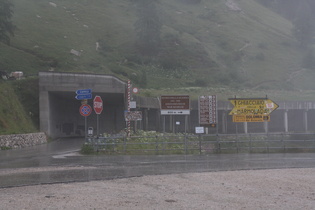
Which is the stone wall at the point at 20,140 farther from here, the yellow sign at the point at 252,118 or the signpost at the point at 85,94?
the yellow sign at the point at 252,118

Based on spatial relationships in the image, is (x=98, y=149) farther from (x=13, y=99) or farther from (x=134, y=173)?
(x=13, y=99)

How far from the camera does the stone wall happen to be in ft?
109

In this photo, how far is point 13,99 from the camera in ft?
139

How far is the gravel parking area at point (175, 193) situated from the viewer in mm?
10359

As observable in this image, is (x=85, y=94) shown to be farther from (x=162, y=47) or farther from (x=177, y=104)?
(x=162, y=47)

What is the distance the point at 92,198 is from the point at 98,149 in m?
15.9

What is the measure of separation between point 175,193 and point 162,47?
105722 millimetres

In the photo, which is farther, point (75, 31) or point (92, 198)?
point (75, 31)

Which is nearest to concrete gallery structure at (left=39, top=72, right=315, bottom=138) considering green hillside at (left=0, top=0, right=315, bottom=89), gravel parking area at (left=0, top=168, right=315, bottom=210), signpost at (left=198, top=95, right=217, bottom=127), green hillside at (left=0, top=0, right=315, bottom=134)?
signpost at (left=198, top=95, right=217, bottom=127)

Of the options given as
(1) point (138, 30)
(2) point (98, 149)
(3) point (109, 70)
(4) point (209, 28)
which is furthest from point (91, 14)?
(2) point (98, 149)

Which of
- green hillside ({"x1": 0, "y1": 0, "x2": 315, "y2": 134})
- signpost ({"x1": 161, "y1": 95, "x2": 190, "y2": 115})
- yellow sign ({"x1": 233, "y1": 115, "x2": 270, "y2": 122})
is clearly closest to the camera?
yellow sign ({"x1": 233, "y1": 115, "x2": 270, "y2": 122})

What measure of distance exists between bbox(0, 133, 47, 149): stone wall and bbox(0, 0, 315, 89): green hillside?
84.5 feet

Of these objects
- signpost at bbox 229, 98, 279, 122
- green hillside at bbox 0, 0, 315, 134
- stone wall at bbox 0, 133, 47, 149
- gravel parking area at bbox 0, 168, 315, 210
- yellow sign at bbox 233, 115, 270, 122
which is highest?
green hillside at bbox 0, 0, 315, 134

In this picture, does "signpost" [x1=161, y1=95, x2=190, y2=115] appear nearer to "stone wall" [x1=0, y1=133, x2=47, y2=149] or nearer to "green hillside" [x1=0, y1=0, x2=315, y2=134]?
"stone wall" [x1=0, y1=133, x2=47, y2=149]
